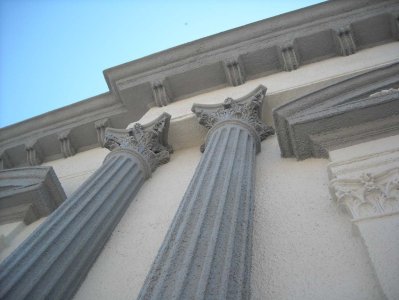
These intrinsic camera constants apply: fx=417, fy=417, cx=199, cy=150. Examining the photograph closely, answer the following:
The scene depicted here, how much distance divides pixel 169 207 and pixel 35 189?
2.37 meters

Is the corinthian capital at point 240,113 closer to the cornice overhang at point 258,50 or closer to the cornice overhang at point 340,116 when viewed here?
the cornice overhang at point 340,116

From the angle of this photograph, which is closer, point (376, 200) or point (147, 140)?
point (376, 200)

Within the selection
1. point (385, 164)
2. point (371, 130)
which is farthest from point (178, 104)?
point (385, 164)

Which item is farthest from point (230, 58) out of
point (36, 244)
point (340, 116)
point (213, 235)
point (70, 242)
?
point (213, 235)

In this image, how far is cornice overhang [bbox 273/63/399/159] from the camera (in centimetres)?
453

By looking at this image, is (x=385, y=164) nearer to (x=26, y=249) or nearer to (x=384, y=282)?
(x=384, y=282)

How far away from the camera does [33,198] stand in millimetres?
6188

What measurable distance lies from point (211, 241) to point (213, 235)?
75 millimetres

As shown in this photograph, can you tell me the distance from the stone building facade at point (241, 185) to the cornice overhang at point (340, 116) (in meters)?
0.02

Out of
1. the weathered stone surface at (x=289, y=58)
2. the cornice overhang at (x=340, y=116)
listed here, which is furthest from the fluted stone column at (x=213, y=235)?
the weathered stone surface at (x=289, y=58)

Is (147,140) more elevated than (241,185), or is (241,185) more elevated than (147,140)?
(147,140)

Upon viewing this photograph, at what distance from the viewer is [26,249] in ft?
12.9

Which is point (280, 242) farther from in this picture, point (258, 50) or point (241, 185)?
point (258, 50)

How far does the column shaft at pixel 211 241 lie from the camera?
2.65 meters
